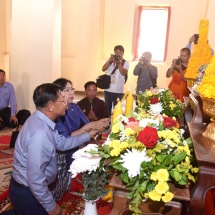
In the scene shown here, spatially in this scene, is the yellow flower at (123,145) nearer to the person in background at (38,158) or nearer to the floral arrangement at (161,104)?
the person in background at (38,158)

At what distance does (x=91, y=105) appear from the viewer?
4105 mm

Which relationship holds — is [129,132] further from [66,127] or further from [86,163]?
[66,127]

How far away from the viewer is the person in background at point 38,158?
5.80 feet

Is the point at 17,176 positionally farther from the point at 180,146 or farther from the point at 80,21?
the point at 80,21

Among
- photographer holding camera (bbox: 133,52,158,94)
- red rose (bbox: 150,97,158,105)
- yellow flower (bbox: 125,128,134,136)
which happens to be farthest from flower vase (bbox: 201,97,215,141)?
photographer holding camera (bbox: 133,52,158,94)

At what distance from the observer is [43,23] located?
546cm

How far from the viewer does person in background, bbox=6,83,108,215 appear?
1.77 meters

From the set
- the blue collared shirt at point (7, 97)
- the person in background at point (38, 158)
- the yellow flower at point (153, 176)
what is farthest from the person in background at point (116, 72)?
the yellow flower at point (153, 176)

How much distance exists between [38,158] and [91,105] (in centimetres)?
238

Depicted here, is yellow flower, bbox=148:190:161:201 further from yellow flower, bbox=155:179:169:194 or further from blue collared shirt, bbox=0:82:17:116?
blue collared shirt, bbox=0:82:17:116

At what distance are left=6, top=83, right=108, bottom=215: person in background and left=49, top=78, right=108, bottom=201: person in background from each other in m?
0.37

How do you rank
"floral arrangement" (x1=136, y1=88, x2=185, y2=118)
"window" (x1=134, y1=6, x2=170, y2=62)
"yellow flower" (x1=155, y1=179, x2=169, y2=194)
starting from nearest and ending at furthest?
"yellow flower" (x1=155, y1=179, x2=169, y2=194) < "floral arrangement" (x1=136, y1=88, x2=185, y2=118) < "window" (x1=134, y1=6, x2=170, y2=62)

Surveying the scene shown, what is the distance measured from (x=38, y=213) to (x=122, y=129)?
94 centimetres

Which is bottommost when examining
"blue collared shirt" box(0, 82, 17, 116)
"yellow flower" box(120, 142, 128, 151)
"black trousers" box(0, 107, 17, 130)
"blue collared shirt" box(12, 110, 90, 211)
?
"black trousers" box(0, 107, 17, 130)
